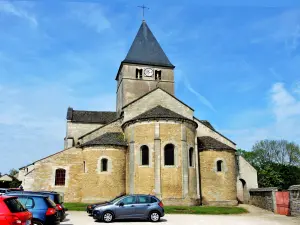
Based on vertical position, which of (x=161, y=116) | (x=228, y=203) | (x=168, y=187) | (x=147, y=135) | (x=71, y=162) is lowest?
(x=228, y=203)

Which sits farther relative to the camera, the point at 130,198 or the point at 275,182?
the point at 275,182

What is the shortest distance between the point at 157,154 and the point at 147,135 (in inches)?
70.9

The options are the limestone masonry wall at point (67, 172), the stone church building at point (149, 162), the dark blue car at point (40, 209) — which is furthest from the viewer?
the limestone masonry wall at point (67, 172)

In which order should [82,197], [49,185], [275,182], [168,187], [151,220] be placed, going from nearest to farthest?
1. [151,220]
2. [168,187]
3. [82,197]
4. [49,185]
5. [275,182]

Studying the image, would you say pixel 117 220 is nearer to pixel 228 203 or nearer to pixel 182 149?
pixel 182 149

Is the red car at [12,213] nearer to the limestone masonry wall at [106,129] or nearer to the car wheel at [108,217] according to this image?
the car wheel at [108,217]

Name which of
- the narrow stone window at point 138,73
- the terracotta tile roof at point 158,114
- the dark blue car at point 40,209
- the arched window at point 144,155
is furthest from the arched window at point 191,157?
the dark blue car at point 40,209

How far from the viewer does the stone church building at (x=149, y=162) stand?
23.2 metres

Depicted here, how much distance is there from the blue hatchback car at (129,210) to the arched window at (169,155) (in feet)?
28.6

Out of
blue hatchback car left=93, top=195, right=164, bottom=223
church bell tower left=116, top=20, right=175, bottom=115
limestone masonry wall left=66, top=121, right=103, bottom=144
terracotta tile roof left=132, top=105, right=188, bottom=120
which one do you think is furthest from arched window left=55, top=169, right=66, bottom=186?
blue hatchback car left=93, top=195, right=164, bottom=223

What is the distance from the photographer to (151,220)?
14.8m

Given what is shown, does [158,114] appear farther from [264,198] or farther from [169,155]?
[264,198]

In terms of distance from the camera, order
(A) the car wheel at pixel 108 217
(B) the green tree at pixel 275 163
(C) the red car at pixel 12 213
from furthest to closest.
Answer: (B) the green tree at pixel 275 163
(A) the car wheel at pixel 108 217
(C) the red car at pixel 12 213

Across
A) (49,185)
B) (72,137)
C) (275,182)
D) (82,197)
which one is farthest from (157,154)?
(275,182)
